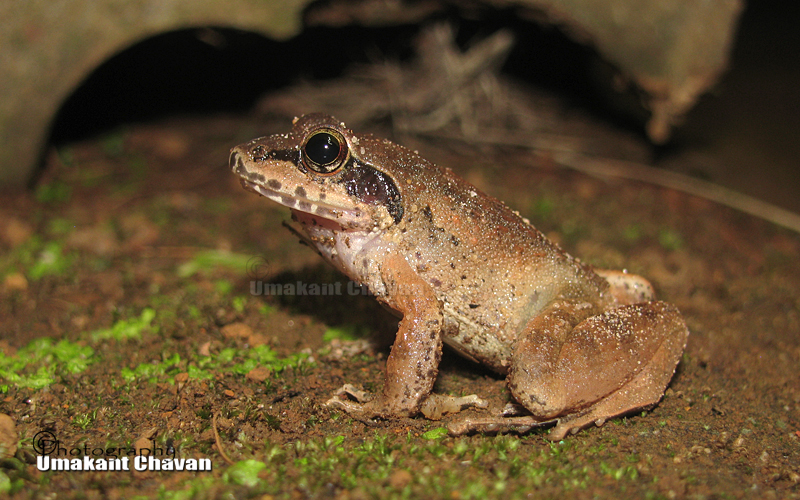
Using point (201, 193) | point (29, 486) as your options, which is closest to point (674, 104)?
point (201, 193)

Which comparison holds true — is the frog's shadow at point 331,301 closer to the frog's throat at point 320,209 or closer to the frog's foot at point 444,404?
the frog's foot at point 444,404

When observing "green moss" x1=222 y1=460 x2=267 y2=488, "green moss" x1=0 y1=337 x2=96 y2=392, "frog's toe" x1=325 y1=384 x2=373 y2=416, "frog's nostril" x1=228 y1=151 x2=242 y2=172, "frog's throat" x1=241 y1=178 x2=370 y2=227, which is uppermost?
"frog's nostril" x1=228 y1=151 x2=242 y2=172

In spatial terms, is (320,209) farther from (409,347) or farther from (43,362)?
(43,362)

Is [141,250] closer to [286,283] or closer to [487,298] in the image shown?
[286,283]

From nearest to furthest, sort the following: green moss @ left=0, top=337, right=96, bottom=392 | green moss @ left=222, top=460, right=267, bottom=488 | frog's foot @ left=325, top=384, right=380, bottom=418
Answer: green moss @ left=222, top=460, right=267, bottom=488 → frog's foot @ left=325, top=384, right=380, bottom=418 → green moss @ left=0, top=337, right=96, bottom=392

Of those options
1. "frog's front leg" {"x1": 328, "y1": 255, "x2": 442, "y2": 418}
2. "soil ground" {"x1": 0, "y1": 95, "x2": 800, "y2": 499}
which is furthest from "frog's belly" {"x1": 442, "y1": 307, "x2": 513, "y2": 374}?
"soil ground" {"x1": 0, "y1": 95, "x2": 800, "y2": 499}


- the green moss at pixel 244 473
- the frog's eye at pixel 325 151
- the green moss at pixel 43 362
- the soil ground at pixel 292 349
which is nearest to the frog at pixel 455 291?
the frog's eye at pixel 325 151

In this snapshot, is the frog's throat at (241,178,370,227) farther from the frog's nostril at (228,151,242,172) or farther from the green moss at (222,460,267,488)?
the green moss at (222,460,267,488)
